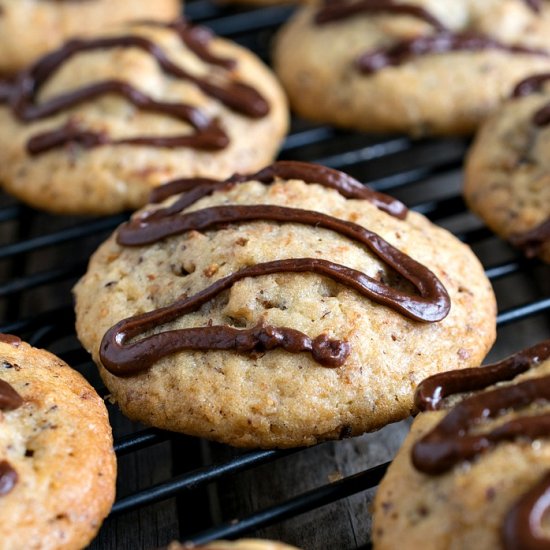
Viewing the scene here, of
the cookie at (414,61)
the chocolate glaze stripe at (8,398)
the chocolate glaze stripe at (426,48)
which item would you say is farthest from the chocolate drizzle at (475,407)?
the chocolate glaze stripe at (426,48)

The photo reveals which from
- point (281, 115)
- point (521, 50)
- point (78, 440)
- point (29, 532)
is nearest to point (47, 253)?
point (281, 115)

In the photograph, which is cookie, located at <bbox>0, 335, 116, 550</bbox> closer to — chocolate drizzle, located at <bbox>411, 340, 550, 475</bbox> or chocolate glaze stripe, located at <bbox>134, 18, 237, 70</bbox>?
chocolate drizzle, located at <bbox>411, 340, 550, 475</bbox>

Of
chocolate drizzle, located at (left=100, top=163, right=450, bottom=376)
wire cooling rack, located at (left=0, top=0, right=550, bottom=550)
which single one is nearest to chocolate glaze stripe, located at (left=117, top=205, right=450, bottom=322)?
chocolate drizzle, located at (left=100, top=163, right=450, bottom=376)

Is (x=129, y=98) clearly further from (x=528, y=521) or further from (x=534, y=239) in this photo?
(x=528, y=521)

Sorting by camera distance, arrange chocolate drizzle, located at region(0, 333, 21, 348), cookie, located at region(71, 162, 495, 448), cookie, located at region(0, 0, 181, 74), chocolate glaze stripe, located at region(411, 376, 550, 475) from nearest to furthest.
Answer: chocolate glaze stripe, located at region(411, 376, 550, 475), cookie, located at region(71, 162, 495, 448), chocolate drizzle, located at region(0, 333, 21, 348), cookie, located at region(0, 0, 181, 74)

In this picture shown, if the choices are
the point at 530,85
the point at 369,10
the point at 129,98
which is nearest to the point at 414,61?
the point at 369,10

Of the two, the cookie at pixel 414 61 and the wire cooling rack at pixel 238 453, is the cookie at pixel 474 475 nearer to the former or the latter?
the wire cooling rack at pixel 238 453

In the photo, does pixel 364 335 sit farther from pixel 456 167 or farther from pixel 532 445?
pixel 456 167
